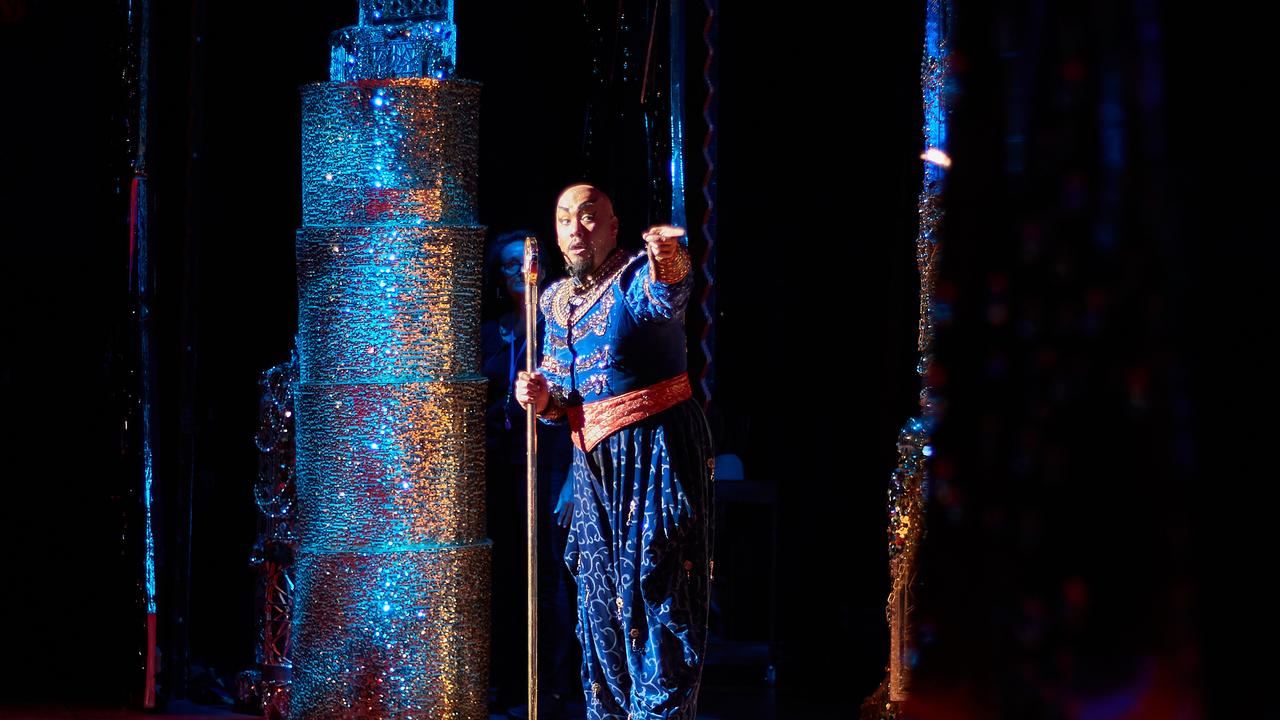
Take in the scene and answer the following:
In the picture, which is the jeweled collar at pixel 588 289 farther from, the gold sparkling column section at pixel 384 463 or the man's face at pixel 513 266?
the man's face at pixel 513 266

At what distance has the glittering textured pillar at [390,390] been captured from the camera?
370 cm

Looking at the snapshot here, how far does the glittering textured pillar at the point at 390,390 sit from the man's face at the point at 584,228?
51 cm

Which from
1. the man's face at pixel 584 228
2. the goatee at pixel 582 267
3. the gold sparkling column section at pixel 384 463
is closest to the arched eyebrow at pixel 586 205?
the man's face at pixel 584 228

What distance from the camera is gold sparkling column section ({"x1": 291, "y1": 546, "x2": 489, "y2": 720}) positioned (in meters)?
3.68

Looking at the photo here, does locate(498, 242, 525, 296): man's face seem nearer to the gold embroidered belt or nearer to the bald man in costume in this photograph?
the bald man in costume

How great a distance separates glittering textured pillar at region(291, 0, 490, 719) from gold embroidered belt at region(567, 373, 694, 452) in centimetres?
59

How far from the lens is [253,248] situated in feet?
16.2

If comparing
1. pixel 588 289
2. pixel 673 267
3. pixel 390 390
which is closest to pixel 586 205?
pixel 588 289

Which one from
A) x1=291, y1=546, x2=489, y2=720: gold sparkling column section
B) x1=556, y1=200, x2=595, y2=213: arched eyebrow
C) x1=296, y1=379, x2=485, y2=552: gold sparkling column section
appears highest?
x1=556, y1=200, x2=595, y2=213: arched eyebrow

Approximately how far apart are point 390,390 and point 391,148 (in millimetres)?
635

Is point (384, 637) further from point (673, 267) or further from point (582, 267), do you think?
point (673, 267)

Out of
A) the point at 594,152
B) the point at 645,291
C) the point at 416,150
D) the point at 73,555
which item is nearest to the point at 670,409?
the point at 645,291

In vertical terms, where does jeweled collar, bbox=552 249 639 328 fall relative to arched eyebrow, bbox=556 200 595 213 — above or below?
below

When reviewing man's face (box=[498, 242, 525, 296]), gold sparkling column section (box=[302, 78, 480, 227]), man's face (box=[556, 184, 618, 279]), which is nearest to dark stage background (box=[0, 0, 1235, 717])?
man's face (box=[498, 242, 525, 296])
